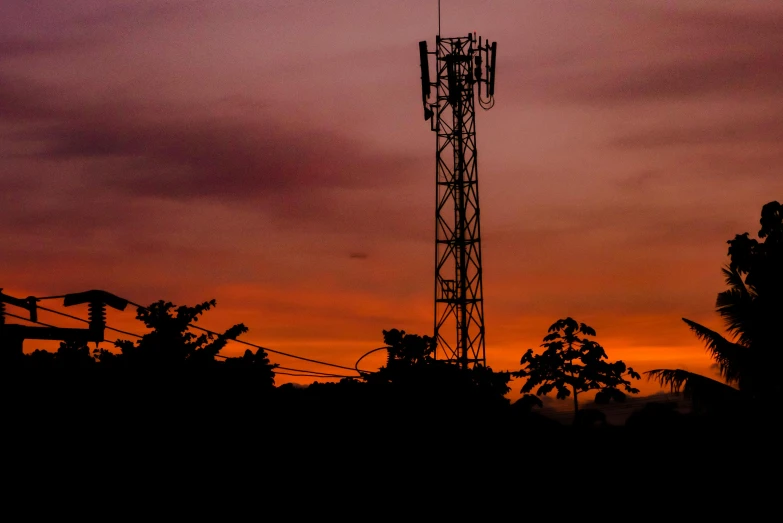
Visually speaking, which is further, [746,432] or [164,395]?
[164,395]

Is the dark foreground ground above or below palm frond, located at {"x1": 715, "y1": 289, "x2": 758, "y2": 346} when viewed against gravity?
below

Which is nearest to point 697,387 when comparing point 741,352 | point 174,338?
point 741,352

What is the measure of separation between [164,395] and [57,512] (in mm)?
4496

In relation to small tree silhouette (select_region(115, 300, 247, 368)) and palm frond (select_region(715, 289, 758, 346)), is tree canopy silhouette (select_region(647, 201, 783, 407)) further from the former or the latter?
small tree silhouette (select_region(115, 300, 247, 368))

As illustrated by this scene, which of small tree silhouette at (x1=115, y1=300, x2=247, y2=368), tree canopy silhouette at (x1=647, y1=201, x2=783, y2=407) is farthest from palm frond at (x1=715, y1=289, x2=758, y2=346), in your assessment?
small tree silhouette at (x1=115, y1=300, x2=247, y2=368)

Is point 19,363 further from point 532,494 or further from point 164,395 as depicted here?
point 532,494

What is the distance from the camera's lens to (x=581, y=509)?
984 centimetres

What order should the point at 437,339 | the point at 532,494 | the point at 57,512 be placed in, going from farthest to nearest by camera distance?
the point at 437,339
the point at 57,512
the point at 532,494

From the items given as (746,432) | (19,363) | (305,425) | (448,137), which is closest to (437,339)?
(448,137)

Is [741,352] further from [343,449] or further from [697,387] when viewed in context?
[343,449]

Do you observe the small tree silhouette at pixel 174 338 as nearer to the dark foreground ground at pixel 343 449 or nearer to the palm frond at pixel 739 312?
the dark foreground ground at pixel 343 449

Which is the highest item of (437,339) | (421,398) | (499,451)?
(437,339)

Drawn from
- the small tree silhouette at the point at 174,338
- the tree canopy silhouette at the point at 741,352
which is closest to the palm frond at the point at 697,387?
the tree canopy silhouette at the point at 741,352

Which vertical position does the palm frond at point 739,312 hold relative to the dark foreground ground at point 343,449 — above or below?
above
